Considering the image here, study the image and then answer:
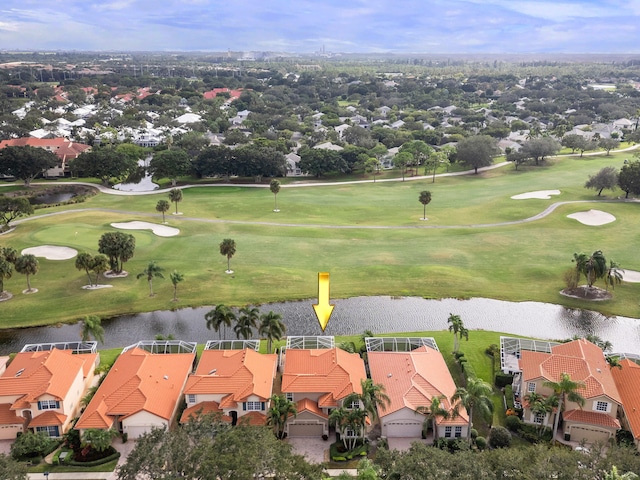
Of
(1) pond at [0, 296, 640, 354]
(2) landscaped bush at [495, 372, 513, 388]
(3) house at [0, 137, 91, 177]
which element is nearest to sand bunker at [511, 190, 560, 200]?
(1) pond at [0, 296, 640, 354]

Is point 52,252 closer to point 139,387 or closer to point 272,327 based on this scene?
point 139,387

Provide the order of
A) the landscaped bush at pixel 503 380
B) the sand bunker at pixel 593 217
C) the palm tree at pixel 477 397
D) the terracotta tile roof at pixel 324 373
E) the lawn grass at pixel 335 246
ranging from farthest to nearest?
1. the sand bunker at pixel 593 217
2. the lawn grass at pixel 335 246
3. the landscaped bush at pixel 503 380
4. the terracotta tile roof at pixel 324 373
5. the palm tree at pixel 477 397

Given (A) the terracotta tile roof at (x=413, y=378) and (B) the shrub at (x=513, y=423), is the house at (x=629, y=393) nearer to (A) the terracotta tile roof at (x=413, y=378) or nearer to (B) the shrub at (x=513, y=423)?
(B) the shrub at (x=513, y=423)

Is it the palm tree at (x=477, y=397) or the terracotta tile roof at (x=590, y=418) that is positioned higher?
the palm tree at (x=477, y=397)

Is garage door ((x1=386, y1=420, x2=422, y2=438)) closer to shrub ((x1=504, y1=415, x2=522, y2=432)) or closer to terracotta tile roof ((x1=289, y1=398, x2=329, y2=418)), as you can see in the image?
terracotta tile roof ((x1=289, y1=398, x2=329, y2=418))

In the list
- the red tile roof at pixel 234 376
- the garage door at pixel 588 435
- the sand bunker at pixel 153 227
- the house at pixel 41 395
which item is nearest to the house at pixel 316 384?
the red tile roof at pixel 234 376
